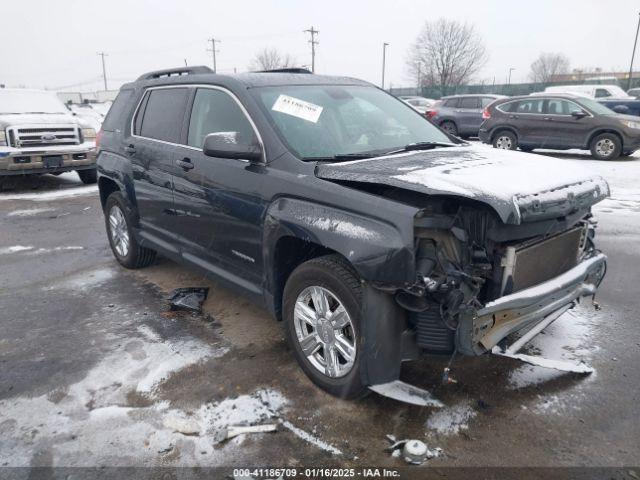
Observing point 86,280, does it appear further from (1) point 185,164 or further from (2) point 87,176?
(2) point 87,176

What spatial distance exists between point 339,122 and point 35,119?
8450 mm

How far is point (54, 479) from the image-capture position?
239 centimetres

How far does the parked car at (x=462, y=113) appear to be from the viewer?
652 inches

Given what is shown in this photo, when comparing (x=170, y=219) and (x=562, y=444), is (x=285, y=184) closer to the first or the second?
(x=170, y=219)

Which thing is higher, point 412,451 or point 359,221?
point 359,221

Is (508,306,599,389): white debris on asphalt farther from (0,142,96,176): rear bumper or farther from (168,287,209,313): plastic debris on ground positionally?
(0,142,96,176): rear bumper

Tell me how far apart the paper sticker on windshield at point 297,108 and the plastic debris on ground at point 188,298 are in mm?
1875

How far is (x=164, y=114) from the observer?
4.34m

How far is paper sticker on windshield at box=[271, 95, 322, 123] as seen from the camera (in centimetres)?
340

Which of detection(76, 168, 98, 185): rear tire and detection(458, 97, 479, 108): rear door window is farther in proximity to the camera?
detection(458, 97, 479, 108): rear door window

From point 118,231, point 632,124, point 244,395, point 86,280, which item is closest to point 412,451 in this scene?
point 244,395

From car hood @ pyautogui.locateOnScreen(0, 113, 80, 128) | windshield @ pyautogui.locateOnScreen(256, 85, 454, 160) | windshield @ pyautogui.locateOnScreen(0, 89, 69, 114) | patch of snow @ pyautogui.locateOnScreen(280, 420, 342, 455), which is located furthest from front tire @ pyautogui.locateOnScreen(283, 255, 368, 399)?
windshield @ pyautogui.locateOnScreen(0, 89, 69, 114)

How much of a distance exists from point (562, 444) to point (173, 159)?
333 centimetres

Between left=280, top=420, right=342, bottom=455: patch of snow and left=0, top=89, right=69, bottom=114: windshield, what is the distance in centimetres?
1002
